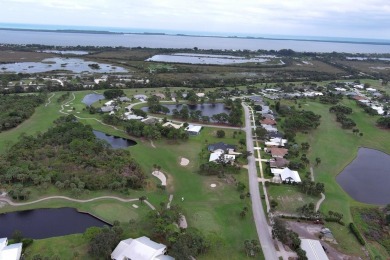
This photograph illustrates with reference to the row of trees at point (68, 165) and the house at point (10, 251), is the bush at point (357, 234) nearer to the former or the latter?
the row of trees at point (68, 165)

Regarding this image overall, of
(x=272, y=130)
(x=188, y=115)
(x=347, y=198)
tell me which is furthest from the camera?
(x=188, y=115)

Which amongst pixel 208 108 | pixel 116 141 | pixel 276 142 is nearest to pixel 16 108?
pixel 116 141

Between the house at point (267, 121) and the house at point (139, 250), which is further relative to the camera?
the house at point (267, 121)

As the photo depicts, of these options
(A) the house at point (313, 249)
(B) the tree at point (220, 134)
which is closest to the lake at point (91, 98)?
(B) the tree at point (220, 134)

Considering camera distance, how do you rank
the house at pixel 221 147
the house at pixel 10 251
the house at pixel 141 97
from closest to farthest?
the house at pixel 10 251, the house at pixel 221 147, the house at pixel 141 97

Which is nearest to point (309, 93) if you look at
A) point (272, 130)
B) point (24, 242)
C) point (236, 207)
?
point (272, 130)

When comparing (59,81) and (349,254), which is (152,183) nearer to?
(349,254)
